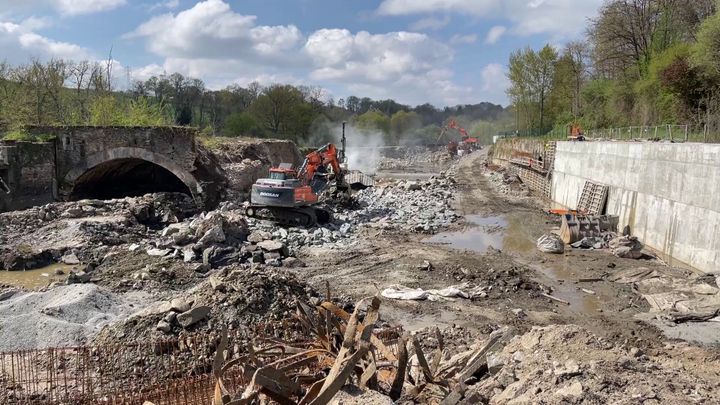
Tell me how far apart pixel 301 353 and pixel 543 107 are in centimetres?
4655

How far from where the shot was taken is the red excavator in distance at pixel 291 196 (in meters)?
17.6

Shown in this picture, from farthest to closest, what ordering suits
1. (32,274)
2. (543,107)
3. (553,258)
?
1. (543,107)
2. (553,258)
3. (32,274)

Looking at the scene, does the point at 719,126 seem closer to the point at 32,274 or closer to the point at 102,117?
the point at 32,274

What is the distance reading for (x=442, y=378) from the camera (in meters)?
4.72

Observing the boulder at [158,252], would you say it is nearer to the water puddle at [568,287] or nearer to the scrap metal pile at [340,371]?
the scrap metal pile at [340,371]

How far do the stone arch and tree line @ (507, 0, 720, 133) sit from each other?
61.7 ft

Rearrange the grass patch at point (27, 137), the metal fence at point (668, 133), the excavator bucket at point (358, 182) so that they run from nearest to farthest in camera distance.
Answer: the metal fence at point (668, 133) → the grass patch at point (27, 137) → the excavator bucket at point (358, 182)

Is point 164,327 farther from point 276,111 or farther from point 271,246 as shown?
point 276,111

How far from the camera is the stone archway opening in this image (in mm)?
21845

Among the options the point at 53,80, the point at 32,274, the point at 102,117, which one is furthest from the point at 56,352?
the point at 53,80

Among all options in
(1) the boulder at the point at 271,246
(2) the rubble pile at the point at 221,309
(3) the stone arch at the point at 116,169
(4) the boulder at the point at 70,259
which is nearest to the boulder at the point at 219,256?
(1) the boulder at the point at 271,246

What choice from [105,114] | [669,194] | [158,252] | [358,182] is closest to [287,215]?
[158,252]

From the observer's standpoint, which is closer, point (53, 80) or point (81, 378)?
point (81, 378)

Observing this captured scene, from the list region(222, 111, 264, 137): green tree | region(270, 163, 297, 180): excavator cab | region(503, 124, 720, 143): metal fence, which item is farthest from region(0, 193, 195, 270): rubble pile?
region(222, 111, 264, 137): green tree
